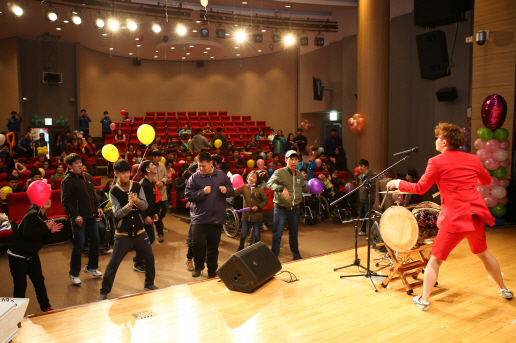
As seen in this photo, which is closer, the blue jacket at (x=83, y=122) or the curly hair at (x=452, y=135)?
the curly hair at (x=452, y=135)

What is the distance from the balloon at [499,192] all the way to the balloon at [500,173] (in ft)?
0.59

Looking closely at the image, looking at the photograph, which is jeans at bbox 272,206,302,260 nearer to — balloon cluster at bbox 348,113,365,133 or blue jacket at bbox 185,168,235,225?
blue jacket at bbox 185,168,235,225

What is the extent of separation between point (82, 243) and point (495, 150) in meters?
6.36

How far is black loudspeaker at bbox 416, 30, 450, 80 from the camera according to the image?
8.02 m

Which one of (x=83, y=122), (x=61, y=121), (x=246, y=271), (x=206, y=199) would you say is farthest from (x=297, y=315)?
(x=61, y=121)

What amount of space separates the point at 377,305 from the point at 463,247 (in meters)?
2.51

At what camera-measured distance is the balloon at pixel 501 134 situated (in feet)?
21.4

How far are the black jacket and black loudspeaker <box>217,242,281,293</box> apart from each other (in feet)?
6.52

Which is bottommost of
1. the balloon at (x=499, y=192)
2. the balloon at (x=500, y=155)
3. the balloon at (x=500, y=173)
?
the balloon at (x=499, y=192)

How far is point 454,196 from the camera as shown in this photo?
3.28 meters

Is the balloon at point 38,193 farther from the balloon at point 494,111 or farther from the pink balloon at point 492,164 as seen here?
the balloon at point 494,111

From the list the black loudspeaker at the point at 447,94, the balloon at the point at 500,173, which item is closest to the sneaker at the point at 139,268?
the balloon at the point at 500,173

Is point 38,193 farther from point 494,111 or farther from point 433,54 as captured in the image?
point 433,54

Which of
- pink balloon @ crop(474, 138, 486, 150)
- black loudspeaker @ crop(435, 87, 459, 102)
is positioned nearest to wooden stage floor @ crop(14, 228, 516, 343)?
pink balloon @ crop(474, 138, 486, 150)
